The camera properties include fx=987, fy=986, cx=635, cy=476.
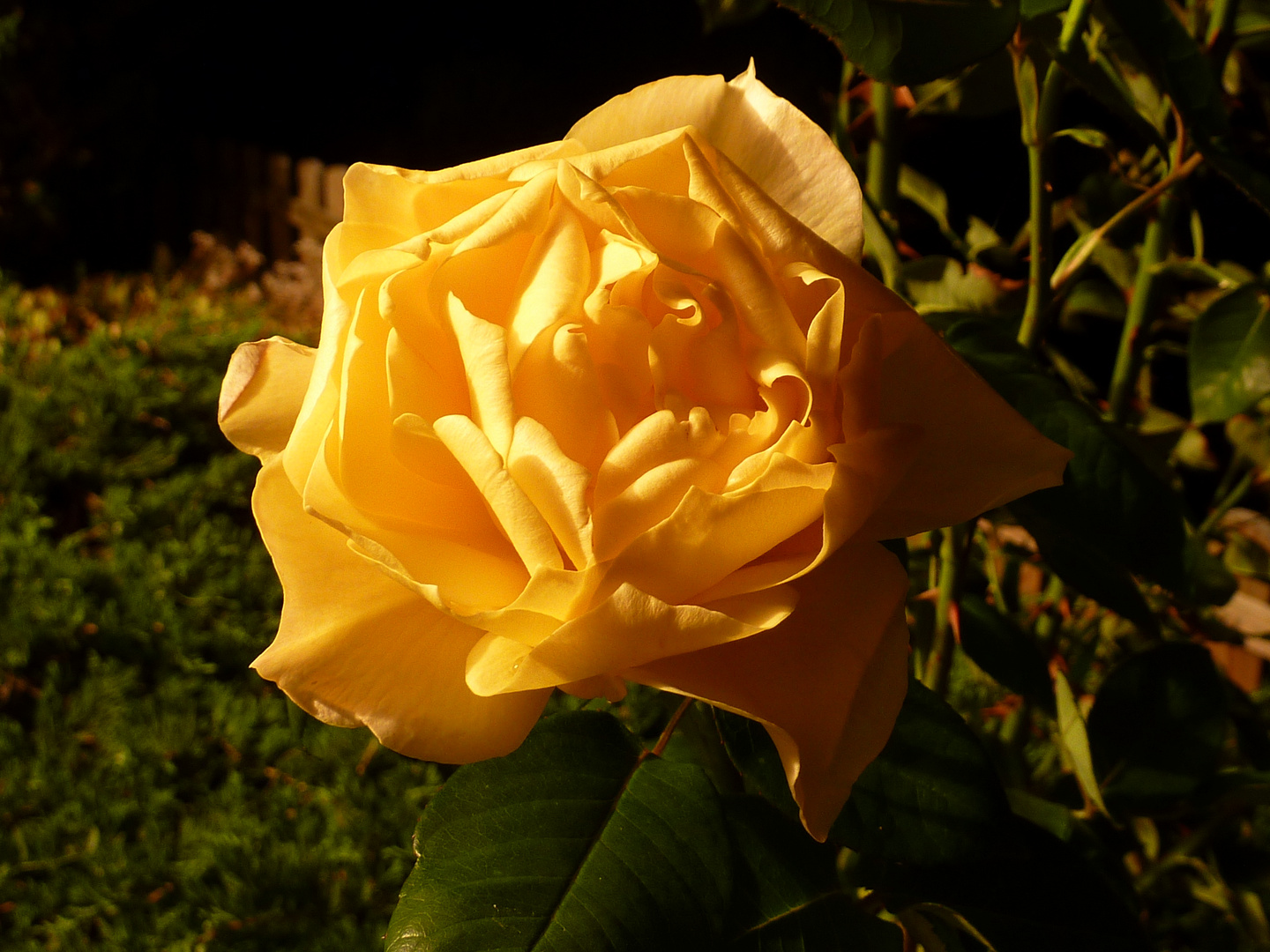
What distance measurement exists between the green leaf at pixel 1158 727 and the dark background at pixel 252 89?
99.2 inches

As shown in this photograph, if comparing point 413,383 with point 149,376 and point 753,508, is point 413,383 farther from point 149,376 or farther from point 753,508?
point 149,376

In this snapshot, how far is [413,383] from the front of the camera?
1.28 ft

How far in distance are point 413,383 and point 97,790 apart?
160 cm

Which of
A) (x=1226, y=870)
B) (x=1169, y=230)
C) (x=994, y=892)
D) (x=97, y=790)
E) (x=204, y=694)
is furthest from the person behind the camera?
(x=204, y=694)

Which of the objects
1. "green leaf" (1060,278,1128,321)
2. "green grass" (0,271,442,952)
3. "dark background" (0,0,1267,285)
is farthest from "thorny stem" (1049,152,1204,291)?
"dark background" (0,0,1267,285)

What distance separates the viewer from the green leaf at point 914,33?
445mm

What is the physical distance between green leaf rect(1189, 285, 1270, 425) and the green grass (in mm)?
1158

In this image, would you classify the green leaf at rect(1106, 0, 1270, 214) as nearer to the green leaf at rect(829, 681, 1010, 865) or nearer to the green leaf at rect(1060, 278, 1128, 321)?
Result: the green leaf at rect(829, 681, 1010, 865)

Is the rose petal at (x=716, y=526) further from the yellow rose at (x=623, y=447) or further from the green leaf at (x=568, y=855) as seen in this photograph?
the green leaf at (x=568, y=855)

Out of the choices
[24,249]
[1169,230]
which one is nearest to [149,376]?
[24,249]

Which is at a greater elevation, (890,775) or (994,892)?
(890,775)

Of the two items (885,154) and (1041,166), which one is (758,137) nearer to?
(1041,166)

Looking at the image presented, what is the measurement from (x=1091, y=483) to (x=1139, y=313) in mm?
449

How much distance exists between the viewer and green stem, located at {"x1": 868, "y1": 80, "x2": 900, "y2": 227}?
0.81m
